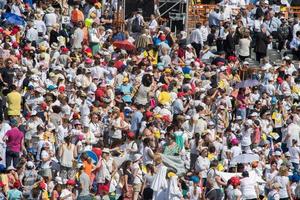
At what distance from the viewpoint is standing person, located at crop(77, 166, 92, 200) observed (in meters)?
41.9

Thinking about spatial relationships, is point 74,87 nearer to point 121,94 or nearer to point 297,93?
point 121,94

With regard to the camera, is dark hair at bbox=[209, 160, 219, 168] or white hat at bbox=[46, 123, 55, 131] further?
white hat at bbox=[46, 123, 55, 131]

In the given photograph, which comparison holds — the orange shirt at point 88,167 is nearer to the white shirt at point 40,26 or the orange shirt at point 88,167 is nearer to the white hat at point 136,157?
the white hat at point 136,157

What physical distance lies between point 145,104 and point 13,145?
5.43 m

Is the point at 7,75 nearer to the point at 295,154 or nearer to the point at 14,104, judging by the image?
the point at 14,104

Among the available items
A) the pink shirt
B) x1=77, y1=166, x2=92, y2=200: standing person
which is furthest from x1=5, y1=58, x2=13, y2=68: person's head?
x1=77, y1=166, x2=92, y2=200: standing person

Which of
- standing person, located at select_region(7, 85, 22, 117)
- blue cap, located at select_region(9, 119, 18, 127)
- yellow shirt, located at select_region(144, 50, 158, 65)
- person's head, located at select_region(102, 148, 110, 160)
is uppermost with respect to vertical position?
yellow shirt, located at select_region(144, 50, 158, 65)

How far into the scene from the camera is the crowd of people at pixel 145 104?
140 feet

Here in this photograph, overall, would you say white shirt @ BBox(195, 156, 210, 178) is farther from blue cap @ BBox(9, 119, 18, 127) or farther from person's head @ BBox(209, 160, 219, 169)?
blue cap @ BBox(9, 119, 18, 127)

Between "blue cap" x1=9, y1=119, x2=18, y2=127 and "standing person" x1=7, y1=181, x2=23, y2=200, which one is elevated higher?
"blue cap" x1=9, y1=119, x2=18, y2=127

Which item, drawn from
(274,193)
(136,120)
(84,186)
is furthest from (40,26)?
(274,193)

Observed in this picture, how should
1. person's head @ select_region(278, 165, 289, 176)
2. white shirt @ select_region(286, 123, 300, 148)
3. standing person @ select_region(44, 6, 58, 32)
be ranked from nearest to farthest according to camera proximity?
1. person's head @ select_region(278, 165, 289, 176)
2. white shirt @ select_region(286, 123, 300, 148)
3. standing person @ select_region(44, 6, 58, 32)

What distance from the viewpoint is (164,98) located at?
158 feet

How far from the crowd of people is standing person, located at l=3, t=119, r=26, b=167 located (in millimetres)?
23
